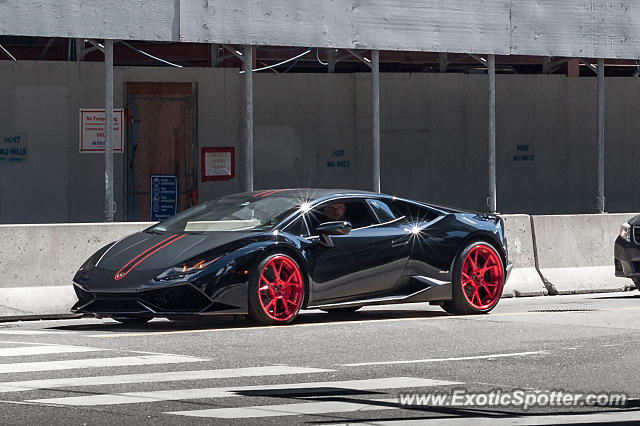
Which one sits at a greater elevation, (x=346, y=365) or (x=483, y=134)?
(x=483, y=134)

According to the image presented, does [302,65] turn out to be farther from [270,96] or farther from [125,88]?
[125,88]

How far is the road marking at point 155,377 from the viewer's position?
331 inches

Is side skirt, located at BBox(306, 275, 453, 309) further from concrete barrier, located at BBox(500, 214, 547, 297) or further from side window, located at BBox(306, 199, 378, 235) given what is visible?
Result: concrete barrier, located at BBox(500, 214, 547, 297)

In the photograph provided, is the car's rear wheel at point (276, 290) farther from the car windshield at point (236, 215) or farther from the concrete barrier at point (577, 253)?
the concrete barrier at point (577, 253)

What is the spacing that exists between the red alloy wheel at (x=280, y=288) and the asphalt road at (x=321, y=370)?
200 millimetres

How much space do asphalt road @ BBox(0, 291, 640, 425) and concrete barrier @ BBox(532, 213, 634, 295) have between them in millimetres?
4271

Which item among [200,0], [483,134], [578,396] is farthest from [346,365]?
[483,134]

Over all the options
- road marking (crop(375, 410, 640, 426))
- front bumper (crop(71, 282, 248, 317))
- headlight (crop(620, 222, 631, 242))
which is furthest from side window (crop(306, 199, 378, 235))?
road marking (crop(375, 410, 640, 426))

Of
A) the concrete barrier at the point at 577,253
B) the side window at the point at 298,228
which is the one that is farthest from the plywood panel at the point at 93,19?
the side window at the point at 298,228

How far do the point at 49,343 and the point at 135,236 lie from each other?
2.02m

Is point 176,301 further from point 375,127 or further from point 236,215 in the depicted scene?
point 375,127

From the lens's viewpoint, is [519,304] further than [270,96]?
No

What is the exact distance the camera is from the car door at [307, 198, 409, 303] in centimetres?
1230

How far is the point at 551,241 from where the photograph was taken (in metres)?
17.9
